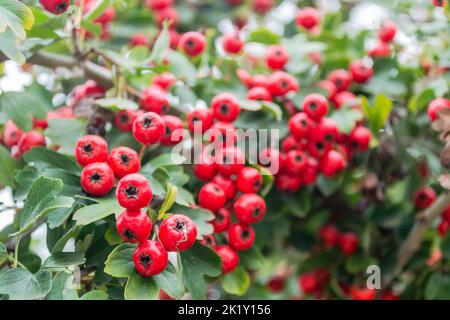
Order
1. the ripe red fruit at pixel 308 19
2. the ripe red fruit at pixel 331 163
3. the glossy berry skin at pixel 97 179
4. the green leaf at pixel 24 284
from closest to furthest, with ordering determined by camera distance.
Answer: the green leaf at pixel 24 284
the glossy berry skin at pixel 97 179
the ripe red fruit at pixel 331 163
the ripe red fruit at pixel 308 19

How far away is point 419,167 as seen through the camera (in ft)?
8.69

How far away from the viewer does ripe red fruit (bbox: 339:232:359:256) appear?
294 cm

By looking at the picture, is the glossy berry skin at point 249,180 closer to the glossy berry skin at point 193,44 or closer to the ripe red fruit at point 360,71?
the glossy berry skin at point 193,44

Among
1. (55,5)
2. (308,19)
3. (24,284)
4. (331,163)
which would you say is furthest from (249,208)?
(308,19)

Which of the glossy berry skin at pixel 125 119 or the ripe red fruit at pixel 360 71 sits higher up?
the ripe red fruit at pixel 360 71

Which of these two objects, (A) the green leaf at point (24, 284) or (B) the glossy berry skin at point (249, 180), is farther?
(B) the glossy berry skin at point (249, 180)

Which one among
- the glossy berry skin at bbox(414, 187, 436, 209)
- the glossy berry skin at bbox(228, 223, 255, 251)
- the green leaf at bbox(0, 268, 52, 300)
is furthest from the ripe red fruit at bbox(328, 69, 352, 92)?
the green leaf at bbox(0, 268, 52, 300)

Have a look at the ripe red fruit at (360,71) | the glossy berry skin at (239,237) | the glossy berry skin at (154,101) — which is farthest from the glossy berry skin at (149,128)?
the ripe red fruit at (360,71)

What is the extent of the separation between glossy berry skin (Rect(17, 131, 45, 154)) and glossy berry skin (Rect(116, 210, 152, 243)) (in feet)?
2.15

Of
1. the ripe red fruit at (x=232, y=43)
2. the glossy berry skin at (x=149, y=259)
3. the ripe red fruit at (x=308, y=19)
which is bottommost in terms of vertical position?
the glossy berry skin at (x=149, y=259)

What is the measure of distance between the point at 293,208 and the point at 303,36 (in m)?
0.78

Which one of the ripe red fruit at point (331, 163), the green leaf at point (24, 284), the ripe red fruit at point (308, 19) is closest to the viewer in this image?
the green leaf at point (24, 284)

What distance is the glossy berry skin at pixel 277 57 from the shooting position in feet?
8.46

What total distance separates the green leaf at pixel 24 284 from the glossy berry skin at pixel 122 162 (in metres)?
0.36
